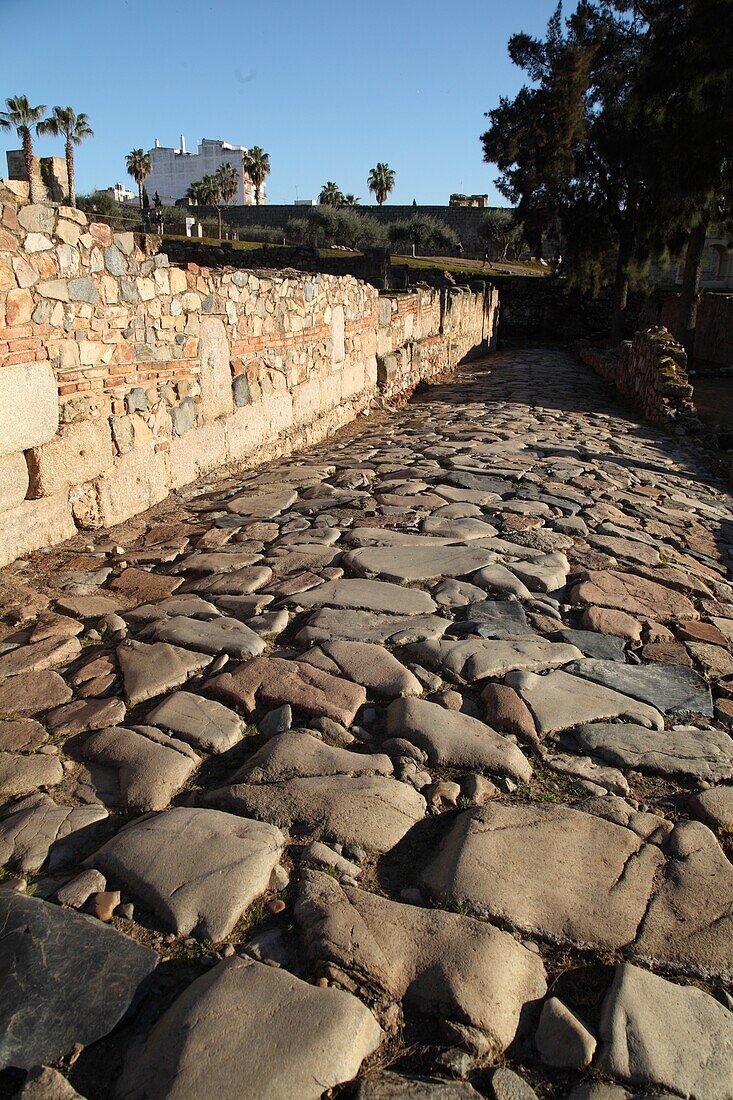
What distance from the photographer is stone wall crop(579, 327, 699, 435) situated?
10531 millimetres

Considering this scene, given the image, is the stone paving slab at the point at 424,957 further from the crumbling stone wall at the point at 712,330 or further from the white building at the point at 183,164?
the white building at the point at 183,164

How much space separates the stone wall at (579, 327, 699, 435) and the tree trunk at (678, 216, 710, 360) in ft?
16.1

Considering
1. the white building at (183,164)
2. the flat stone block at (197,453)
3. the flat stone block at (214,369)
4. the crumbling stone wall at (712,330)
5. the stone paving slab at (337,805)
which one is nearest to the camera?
the stone paving slab at (337,805)

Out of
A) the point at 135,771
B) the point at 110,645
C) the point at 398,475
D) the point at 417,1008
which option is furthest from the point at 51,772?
the point at 398,475

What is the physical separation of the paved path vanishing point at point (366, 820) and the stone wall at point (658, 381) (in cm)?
660

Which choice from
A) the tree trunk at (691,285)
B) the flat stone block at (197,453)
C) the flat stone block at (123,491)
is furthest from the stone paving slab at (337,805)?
the tree trunk at (691,285)

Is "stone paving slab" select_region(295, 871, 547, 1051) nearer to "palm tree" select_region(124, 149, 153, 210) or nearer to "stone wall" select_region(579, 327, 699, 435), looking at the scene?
"stone wall" select_region(579, 327, 699, 435)

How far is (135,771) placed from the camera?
242cm

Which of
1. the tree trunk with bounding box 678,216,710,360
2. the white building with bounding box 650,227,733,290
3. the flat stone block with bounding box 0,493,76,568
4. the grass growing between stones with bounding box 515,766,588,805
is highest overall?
the white building with bounding box 650,227,733,290

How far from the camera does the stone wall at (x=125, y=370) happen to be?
4039 millimetres

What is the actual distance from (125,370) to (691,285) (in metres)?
17.2

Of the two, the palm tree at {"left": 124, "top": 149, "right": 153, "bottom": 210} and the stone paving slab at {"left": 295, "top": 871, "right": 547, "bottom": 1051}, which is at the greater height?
the palm tree at {"left": 124, "top": 149, "right": 153, "bottom": 210}

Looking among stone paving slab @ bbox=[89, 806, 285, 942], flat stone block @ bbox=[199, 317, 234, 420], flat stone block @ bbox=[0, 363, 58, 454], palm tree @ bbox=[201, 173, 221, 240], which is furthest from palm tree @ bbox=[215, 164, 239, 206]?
stone paving slab @ bbox=[89, 806, 285, 942]

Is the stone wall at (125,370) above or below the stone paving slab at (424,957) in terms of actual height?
above
